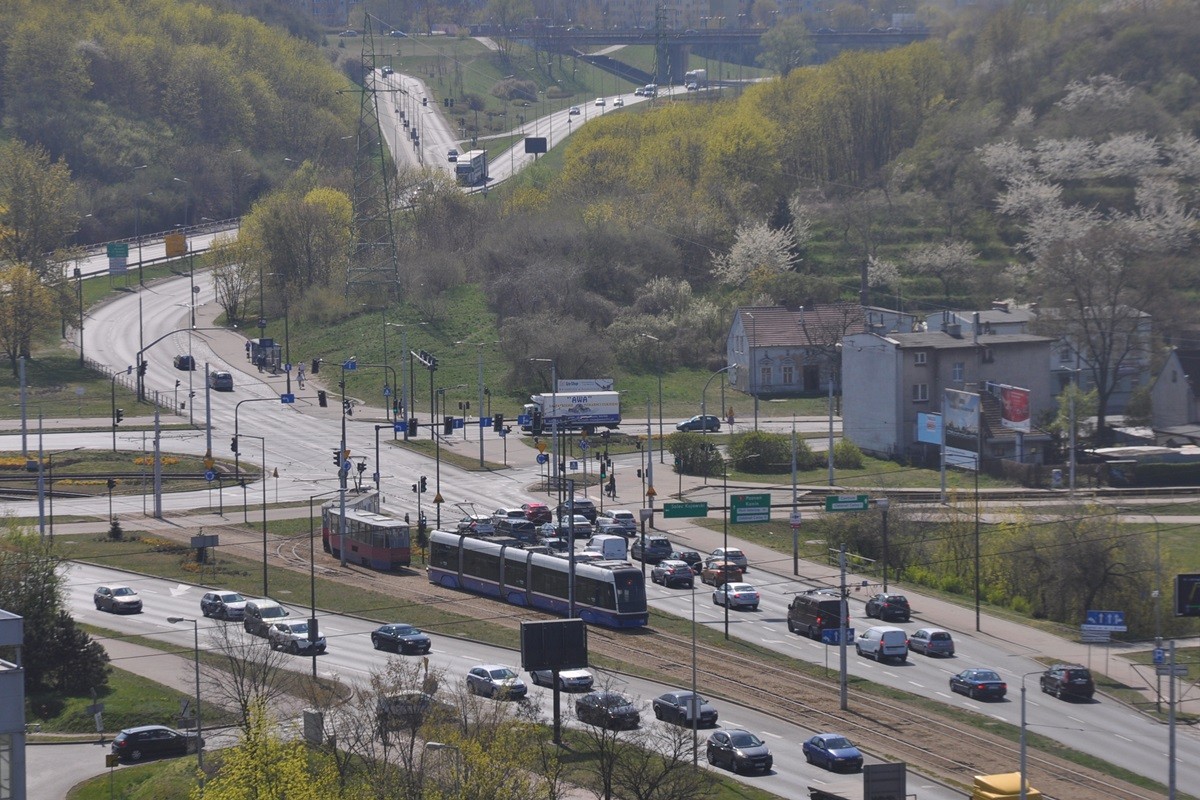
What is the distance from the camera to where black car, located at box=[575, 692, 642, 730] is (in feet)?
127

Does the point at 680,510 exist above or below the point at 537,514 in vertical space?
above

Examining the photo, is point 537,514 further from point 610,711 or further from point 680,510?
point 610,711

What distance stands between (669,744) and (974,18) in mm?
155864

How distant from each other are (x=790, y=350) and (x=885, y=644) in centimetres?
5199

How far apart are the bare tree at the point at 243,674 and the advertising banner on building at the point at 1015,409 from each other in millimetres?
44754

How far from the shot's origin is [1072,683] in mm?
45062

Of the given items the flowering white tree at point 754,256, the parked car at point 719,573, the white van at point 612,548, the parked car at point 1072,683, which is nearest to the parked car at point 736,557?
the parked car at point 719,573

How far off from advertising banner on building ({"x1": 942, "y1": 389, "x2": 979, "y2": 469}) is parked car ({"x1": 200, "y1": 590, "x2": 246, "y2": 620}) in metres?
37.4

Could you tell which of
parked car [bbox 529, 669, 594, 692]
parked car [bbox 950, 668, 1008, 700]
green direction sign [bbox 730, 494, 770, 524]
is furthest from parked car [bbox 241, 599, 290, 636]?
parked car [bbox 950, 668, 1008, 700]

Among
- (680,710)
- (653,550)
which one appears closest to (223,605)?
(653,550)

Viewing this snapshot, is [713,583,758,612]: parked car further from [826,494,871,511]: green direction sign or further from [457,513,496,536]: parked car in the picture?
[457,513,496,536]: parked car

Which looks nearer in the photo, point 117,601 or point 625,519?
point 117,601

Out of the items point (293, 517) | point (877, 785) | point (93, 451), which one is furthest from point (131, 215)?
point (877, 785)

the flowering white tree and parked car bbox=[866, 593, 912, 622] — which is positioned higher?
the flowering white tree
